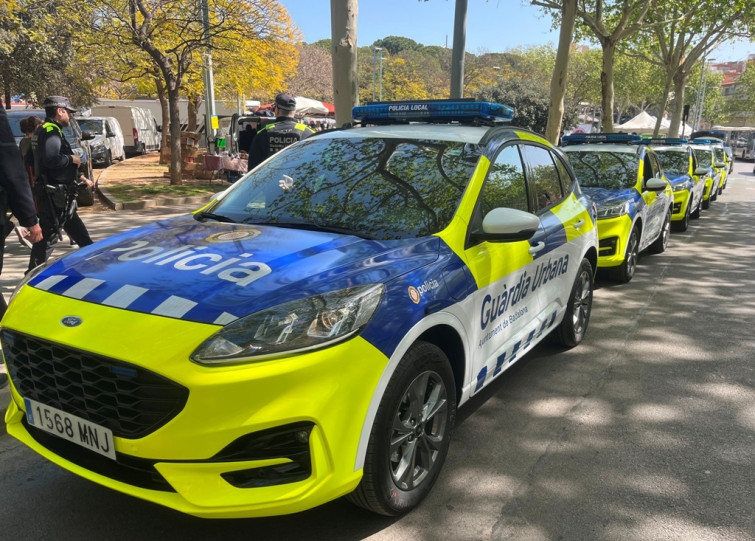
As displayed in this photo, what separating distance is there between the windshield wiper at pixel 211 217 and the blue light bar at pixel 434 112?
1504 millimetres

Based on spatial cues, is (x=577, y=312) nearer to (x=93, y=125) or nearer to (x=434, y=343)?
(x=434, y=343)

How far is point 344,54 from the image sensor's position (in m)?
6.84

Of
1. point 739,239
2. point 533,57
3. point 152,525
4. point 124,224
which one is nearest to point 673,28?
point 739,239

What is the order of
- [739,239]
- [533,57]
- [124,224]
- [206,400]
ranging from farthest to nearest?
[533,57], [739,239], [124,224], [206,400]

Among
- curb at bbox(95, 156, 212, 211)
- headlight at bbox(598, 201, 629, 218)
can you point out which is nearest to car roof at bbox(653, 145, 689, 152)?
headlight at bbox(598, 201, 629, 218)

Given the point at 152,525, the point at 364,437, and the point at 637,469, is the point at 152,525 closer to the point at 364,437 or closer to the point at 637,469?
the point at 364,437

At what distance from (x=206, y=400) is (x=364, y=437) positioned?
620 mm

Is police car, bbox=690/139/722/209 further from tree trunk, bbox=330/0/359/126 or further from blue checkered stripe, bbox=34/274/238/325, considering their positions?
blue checkered stripe, bbox=34/274/238/325

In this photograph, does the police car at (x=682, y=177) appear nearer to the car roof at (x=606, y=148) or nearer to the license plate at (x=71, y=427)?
the car roof at (x=606, y=148)

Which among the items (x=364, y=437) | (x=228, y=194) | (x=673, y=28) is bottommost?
(x=364, y=437)

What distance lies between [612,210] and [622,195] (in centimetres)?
49

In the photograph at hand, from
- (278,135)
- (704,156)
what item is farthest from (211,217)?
(704,156)

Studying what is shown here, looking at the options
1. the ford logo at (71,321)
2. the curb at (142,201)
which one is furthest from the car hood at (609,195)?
the curb at (142,201)

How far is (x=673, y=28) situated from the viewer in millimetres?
24656
